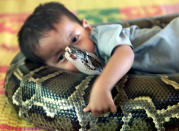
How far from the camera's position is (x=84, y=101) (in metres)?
0.93

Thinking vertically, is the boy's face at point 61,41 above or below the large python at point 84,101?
above

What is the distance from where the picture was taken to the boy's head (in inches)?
45.7

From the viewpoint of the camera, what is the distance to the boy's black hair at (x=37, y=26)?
117 cm

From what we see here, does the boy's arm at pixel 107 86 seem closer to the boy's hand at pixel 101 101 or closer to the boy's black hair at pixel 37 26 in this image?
the boy's hand at pixel 101 101

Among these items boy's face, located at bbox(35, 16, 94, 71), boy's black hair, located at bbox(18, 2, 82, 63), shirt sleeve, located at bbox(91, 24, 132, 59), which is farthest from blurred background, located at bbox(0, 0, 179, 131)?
shirt sleeve, located at bbox(91, 24, 132, 59)

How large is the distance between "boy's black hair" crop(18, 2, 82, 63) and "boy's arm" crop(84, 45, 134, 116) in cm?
47

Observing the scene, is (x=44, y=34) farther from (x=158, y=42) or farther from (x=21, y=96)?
(x=158, y=42)

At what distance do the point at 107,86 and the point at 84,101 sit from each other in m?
0.19

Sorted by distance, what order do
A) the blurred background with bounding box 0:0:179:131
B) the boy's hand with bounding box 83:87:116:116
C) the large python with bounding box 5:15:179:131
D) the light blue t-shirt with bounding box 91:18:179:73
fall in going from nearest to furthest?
1. the boy's hand with bounding box 83:87:116:116
2. the large python with bounding box 5:15:179:131
3. the light blue t-shirt with bounding box 91:18:179:73
4. the blurred background with bounding box 0:0:179:131

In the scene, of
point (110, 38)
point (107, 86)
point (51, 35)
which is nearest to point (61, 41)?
point (51, 35)

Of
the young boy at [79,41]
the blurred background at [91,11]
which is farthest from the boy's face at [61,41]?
the blurred background at [91,11]

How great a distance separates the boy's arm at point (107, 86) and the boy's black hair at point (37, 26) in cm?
47

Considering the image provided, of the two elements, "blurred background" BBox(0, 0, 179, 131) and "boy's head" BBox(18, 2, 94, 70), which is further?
"blurred background" BBox(0, 0, 179, 131)

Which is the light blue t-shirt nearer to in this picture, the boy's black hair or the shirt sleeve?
the shirt sleeve
